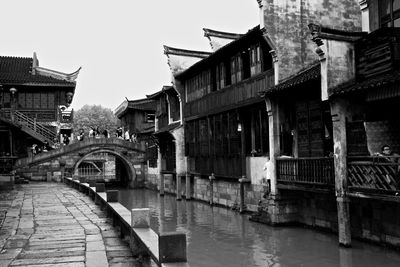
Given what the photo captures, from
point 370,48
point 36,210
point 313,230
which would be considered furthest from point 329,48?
point 36,210

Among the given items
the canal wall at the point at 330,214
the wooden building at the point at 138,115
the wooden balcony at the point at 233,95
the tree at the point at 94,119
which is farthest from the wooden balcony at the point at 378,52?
the tree at the point at 94,119

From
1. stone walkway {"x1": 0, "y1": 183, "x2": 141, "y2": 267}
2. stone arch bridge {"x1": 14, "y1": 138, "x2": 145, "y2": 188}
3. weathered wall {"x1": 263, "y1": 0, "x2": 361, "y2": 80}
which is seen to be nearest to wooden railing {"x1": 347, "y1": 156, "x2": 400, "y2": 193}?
weathered wall {"x1": 263, "y1": 0, "x2": 361, "y2": 80}

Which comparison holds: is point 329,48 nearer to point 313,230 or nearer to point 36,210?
point 313,230

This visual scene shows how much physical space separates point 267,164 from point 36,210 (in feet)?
28.6

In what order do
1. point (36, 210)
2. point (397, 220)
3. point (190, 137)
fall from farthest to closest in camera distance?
point (190, 137)
point (36, 210)
point (397, 220)

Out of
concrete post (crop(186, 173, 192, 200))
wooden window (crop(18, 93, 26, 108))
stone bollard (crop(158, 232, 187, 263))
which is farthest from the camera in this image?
wooden window (crop(18, 93, 26, 108))

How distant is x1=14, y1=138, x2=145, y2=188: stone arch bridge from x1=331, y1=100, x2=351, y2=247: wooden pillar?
26325 mm

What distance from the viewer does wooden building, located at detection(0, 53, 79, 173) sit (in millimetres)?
33906

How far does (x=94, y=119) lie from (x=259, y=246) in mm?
62049

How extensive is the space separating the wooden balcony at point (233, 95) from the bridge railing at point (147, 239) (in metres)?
7.96

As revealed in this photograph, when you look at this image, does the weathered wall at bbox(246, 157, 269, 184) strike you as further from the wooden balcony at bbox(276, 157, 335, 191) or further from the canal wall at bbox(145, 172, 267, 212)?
the wooden balcony at bbox(276, 157, 335, 191)

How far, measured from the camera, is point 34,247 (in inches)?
363

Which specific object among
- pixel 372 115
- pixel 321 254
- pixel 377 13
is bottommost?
pixel 321 254

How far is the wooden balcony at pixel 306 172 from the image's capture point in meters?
12.9
